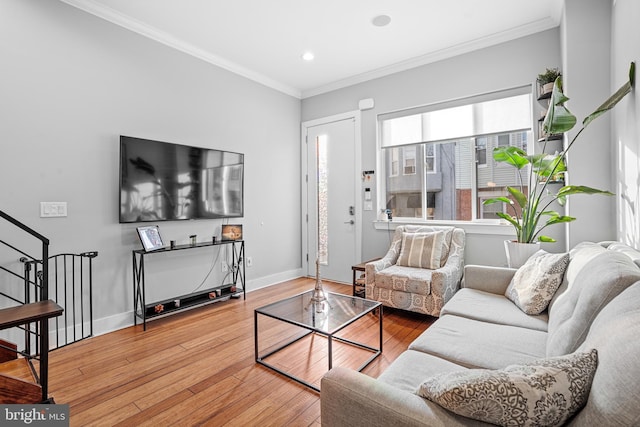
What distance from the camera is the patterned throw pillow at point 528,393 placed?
78 centimetres

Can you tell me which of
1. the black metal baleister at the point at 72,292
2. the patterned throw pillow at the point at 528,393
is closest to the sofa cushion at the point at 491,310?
the patterned throw pillow at the point at 528,393

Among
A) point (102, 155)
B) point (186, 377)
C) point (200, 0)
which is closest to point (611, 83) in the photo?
point (200, 0)

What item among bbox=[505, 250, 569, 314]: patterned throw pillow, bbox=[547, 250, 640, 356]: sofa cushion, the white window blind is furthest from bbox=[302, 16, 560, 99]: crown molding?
bbox=[547, 250, 640, 356]: sofa cushion

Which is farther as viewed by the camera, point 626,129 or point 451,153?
point 451,153

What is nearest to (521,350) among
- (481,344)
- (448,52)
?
(481,344)

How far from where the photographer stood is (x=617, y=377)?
2.34ft

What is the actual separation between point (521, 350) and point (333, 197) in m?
3.39

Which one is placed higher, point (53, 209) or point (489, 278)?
point (53, 209)

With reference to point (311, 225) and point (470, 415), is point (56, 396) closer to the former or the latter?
point (470, 415)

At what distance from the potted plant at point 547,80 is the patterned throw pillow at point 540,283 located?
1.68 metres

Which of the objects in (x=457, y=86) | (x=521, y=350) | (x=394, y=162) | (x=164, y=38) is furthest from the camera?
(x=394, y=162)

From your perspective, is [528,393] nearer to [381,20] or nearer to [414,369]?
[414,369]

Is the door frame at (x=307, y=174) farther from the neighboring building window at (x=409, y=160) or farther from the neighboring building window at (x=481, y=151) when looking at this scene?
the neighboring building window at (x=481, y=151)

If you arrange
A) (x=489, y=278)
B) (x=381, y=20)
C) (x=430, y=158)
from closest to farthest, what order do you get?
(x=489, y=278)
(x=381, y=20)
(x=430, y=158)
